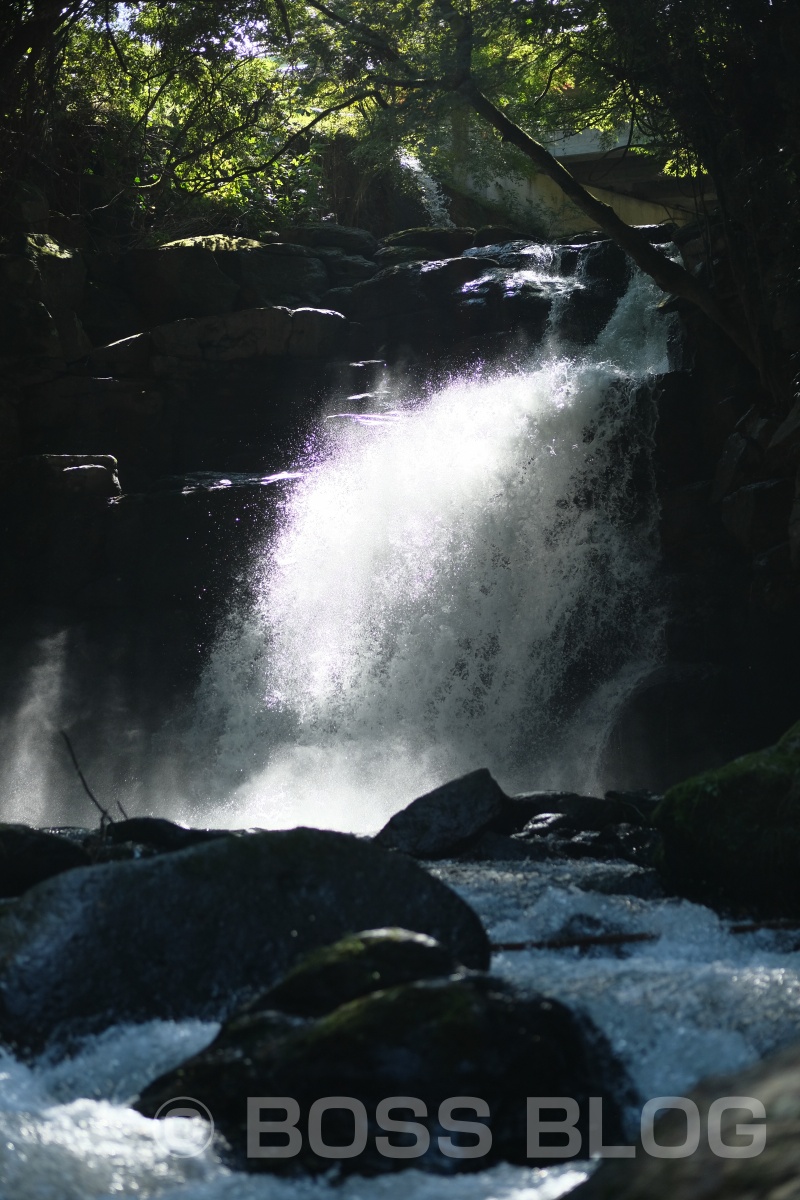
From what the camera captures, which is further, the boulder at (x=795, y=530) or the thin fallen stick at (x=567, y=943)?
the boulder at (x=795, y=530)

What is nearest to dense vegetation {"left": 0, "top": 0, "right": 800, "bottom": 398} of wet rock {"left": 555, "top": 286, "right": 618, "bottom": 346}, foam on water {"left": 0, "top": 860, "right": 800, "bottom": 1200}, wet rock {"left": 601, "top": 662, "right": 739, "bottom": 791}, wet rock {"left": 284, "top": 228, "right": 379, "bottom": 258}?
wet rock {"left": 555, "top": 286, "right": 618, "bottom": 346}

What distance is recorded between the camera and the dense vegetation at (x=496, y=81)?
43.1 feet

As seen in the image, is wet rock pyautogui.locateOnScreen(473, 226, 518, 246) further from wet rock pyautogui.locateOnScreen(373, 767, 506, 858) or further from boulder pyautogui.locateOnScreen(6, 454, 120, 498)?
wet rock pyautogui.locateOnScreen(373, 767, 506, 858)

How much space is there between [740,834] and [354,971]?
11.3 feet

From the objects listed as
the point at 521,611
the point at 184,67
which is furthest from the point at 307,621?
the point at 184,67

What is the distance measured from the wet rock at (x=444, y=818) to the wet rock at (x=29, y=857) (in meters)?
2.30

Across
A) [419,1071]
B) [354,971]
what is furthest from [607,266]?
[419,1071]

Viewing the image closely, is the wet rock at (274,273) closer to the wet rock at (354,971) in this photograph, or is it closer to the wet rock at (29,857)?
the wet rock at (29,857)

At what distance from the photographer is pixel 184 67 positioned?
17438 millimetres

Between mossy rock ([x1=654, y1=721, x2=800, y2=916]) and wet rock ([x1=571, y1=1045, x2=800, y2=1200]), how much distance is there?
3.67m

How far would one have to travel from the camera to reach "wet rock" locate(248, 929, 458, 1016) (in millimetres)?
3912

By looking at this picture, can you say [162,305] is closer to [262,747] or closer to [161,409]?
[161,409]

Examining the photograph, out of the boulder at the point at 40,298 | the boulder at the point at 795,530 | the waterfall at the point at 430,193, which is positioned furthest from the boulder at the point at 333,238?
the boulder at the point at 795,530

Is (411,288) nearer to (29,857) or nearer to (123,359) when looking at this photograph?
(123,359)
